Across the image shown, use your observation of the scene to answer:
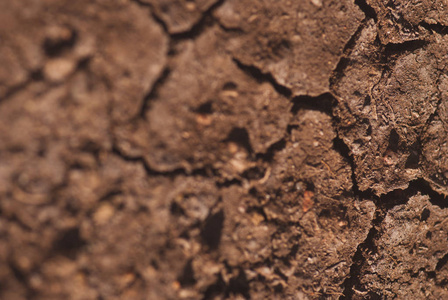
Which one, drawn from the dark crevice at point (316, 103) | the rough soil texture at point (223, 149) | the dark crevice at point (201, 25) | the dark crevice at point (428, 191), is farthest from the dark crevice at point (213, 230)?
the dark crevice at point (428, 191)

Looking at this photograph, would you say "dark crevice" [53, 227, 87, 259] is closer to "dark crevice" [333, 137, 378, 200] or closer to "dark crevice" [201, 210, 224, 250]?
"dark crevice" [201, 210, 224, 250]

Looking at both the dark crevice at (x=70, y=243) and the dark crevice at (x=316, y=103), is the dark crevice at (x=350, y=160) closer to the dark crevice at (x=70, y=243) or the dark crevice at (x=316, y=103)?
the dark crevice at (x=316, y=103)

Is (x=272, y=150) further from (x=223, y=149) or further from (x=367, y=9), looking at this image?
(x=367, y=9)

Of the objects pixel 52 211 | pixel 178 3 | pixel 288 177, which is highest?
pixel 178 3

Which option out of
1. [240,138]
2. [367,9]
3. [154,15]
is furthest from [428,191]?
[154,15]

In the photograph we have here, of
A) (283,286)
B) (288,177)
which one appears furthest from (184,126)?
(283,286)

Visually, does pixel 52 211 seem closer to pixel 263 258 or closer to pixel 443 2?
pixel 263 258

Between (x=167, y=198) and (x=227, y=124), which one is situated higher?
(x=227, y=124)

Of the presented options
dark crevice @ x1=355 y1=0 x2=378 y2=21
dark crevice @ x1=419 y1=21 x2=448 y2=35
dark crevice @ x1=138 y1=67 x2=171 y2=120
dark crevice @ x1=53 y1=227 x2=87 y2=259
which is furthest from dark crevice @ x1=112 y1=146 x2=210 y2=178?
dark crevice @ x1=419 y1=21 x2=448 y2=35

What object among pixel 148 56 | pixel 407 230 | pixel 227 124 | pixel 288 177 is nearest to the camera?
pixel 148 56
